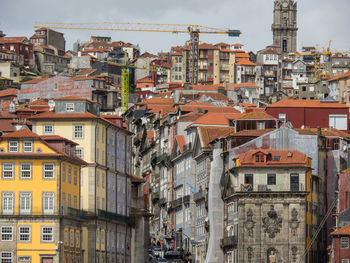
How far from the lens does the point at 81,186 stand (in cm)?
13750

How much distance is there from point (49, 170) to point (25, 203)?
13.3 ft

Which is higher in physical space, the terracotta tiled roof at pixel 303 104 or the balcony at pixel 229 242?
the terracotta tiled roof at pixel 303 104

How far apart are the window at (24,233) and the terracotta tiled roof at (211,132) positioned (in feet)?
126

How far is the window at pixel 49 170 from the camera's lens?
4855 inches

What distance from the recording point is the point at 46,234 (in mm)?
121875

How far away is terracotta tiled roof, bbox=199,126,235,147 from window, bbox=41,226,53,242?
37.5m

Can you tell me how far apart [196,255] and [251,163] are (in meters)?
26.8

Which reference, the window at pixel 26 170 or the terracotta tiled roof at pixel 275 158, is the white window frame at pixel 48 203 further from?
the terracotta tiled roof at pixel 275 158

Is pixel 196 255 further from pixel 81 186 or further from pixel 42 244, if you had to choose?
pixel 42 244

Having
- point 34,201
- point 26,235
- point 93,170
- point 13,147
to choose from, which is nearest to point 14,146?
point 13,147

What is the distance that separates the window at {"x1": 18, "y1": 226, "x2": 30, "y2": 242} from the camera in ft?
400

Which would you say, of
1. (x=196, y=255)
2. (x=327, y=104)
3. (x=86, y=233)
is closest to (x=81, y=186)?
(x=86, y=233)

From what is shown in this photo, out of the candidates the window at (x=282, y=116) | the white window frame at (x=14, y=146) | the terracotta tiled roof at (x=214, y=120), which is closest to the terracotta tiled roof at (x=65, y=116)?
the white window frame at (x=14, y=146)

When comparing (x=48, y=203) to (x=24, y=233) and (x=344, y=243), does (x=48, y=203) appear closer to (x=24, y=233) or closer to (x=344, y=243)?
(x=24, y=233)
